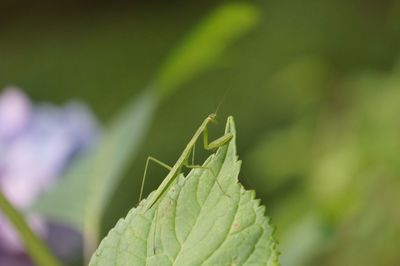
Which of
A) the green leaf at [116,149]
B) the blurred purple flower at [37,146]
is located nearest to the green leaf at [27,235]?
the green leaf at [116,149]

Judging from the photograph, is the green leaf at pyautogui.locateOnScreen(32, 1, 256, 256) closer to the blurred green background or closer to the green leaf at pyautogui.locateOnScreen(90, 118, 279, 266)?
the blurred green background

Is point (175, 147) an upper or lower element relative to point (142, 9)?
lower

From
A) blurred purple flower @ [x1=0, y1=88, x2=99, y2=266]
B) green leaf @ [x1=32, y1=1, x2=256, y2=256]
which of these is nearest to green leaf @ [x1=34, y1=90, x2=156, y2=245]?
green leaf @ [x1=32, y1=1, x2=256, y2=256]

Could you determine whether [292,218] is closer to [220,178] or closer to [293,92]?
[293,92]

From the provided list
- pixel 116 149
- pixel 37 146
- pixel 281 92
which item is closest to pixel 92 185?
pixel 116 149

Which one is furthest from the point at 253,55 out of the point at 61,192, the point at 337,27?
the point at 61,192

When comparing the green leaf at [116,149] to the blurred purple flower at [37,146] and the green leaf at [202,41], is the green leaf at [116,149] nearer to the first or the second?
the green leaf at [202,41]

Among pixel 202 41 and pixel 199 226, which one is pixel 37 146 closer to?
pixel 202 41

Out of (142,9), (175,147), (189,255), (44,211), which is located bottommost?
(189,255)
